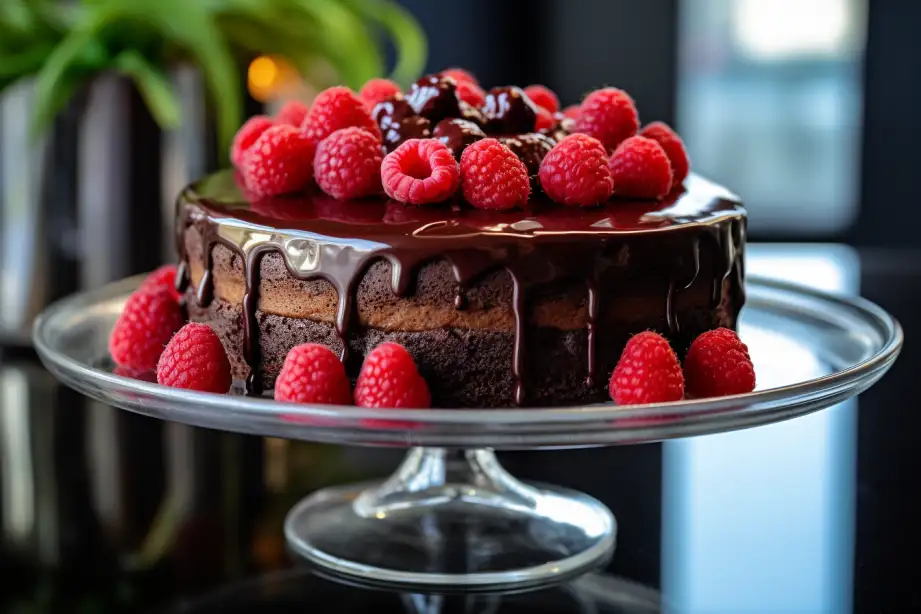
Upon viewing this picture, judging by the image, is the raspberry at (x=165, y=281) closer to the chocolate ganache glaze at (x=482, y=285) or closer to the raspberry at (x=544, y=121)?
the chocolate ganache glaze at (x=482, y=285)

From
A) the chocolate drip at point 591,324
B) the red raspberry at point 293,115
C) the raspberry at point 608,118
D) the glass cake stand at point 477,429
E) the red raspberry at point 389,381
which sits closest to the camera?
the glass cake stand at point 477,429

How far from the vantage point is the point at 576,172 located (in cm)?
131

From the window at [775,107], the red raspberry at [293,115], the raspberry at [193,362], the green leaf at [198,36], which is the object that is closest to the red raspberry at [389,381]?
the raspberry at [193,362]

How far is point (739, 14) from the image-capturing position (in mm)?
4637

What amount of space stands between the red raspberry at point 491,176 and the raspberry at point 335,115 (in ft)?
0.59

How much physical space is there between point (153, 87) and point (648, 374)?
3.30 feet

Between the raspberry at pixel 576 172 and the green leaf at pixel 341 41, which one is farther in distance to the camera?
the green leaf at pixel 341 41

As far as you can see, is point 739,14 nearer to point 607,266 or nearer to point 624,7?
point 624,7

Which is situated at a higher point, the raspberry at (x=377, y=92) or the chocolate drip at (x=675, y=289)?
the raspberry at (x=377, y=92)

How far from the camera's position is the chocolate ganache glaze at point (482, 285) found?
1.23 metres

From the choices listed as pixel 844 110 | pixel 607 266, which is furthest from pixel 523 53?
pixel 607 266

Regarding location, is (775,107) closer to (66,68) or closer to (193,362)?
(66,68)

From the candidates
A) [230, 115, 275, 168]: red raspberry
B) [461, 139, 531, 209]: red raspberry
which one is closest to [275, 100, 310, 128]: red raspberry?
[230, 115, 275, 168]: red raspberry

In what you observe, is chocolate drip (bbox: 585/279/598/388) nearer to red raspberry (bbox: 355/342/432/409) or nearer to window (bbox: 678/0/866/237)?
red raspberry (bbox: 355/342/432/409)
